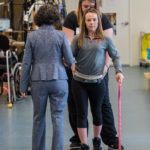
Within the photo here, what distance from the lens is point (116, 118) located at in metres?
4.48

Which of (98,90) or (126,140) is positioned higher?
(98,90)

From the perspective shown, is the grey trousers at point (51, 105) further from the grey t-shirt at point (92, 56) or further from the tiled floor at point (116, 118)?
the tiled floor at point (116, 118)

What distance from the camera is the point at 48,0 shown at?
6480 millimetres

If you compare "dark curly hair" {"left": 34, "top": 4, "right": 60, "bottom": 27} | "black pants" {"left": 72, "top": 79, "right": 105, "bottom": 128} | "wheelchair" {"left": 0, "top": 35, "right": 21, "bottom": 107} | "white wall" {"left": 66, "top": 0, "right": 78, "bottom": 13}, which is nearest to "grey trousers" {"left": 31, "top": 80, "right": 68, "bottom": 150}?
"black pants" {"left": 72, "top": 79, "right": 105, "bottom": 128}

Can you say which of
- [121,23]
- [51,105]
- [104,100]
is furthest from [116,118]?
[121,23]

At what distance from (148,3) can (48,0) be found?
442 cm

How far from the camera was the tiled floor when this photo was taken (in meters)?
3.60

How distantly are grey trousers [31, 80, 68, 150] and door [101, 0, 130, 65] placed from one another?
299 inches

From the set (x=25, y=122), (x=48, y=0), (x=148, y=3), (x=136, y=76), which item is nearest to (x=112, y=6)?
(x=148, y=3)

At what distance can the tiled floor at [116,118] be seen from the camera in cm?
360

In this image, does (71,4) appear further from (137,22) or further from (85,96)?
(85,96)

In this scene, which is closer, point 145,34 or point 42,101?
point 42,101

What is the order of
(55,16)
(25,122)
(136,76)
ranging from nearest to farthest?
(55,16)
(25,122)
(136,76)

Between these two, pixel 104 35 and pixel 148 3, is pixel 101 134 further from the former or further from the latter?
pixel 148 3
